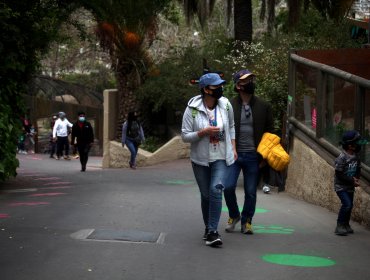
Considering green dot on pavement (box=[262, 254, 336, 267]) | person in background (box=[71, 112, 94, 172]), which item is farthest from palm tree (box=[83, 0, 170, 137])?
green dot on pavement (box=[262, 254, 336, 267])

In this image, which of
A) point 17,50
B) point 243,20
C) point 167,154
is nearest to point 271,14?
point 243,20

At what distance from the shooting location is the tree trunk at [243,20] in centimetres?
2361

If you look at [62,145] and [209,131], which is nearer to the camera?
[209,131]

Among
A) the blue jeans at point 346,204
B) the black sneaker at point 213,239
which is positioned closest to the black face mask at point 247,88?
the blue jeans at point 346,204

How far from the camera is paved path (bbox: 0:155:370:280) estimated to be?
6684mm

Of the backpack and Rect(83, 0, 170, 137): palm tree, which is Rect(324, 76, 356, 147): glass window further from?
Rect(83, 0, 170, 137): palm tree

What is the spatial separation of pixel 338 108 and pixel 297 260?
4154 mm

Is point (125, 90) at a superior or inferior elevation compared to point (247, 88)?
superior

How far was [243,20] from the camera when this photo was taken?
23797 mm

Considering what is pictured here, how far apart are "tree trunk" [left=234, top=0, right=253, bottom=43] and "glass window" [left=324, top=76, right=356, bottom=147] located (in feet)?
41.0

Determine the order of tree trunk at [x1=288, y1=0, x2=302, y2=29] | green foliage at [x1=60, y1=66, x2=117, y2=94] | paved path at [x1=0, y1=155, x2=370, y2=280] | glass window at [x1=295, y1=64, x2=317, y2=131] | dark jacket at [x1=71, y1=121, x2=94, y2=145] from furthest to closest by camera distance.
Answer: green foliage at [x1=60, y1=66, x2=117, y2=94] → tree trunk at [x1=288, y1=0, x2=302, y2=29] → dark jacket at [x1=71, y1=121, x2=94, y2=145] → glass window at [x1=295, y1=64, x2=317, y2=131] → paved path at [x1=0, y1=155, x2=370, y2=280]

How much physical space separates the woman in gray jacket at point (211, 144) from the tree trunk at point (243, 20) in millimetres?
16115

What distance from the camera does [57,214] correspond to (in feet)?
32.6

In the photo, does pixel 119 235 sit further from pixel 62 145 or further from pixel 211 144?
pixel 62 145
